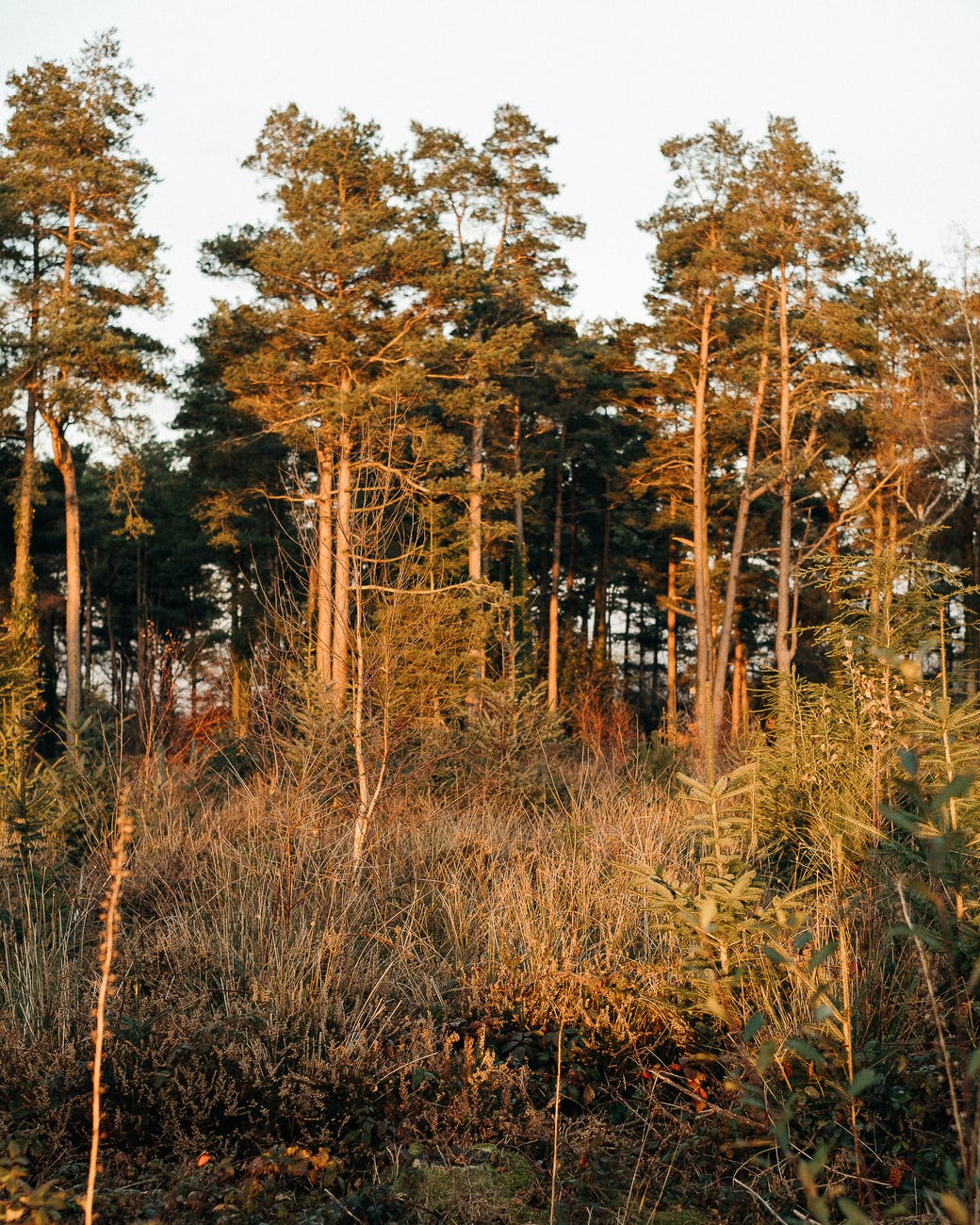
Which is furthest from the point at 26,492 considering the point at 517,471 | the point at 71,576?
the point at 517,471

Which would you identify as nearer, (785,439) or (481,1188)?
(481,1188)

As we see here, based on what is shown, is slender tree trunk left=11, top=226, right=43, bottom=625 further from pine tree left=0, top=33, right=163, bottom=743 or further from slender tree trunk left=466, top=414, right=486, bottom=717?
slender tree trunk left=466, top=414, right=486, bottom=717

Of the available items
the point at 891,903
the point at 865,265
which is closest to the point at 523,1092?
the point at 891,903

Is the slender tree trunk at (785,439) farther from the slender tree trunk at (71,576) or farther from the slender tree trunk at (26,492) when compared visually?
the slender tree trunk at (26,492)

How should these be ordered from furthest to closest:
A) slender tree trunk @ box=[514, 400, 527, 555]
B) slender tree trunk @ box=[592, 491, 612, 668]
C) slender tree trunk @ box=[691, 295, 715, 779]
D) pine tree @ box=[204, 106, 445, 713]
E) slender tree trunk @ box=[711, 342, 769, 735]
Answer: slender tree trunk @ box=[592, 491, 612, 668] → slender tree trunk @ box=[514, 400, 527, 555] → slender tree trunk @ box=[691, 295, 715, 779] → slender tree trunk @ box=[711, 342, 769, 735] → pine tree @ box=[204, 106, 445, 713]

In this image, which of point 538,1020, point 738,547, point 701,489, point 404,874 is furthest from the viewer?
point 738,547

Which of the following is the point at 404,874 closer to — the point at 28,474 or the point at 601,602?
the point at 28,474

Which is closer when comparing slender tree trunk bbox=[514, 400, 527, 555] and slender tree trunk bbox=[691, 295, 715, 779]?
slender tree trunk bbox=[691, 295, 715, 779]

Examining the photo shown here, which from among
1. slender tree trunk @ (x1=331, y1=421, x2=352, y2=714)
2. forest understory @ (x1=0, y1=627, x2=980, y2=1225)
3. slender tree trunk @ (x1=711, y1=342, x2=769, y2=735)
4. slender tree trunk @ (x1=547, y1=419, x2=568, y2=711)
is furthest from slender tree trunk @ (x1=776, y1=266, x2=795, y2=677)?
forest understory @ (x1=0, y1=627, x2=980, y2=1225)

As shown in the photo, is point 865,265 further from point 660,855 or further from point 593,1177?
point 593,1177

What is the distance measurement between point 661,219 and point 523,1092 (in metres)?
23.8

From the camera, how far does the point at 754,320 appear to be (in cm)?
2456

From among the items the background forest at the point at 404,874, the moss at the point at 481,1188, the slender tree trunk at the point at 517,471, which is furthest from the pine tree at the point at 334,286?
the moss at the point at 481,1188

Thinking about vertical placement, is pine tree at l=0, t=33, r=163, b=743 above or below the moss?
above
